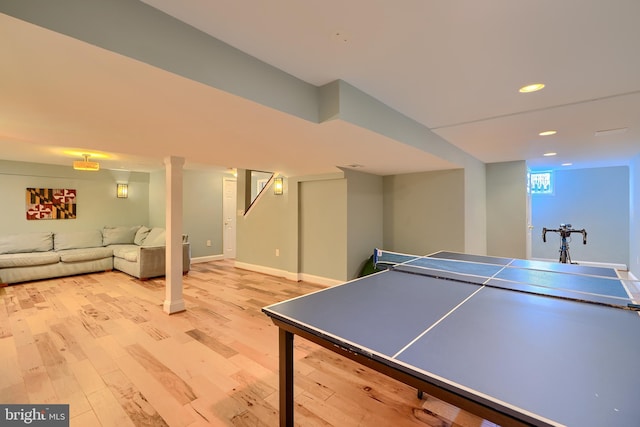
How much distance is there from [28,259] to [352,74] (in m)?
6.14

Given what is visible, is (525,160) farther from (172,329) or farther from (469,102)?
(172,329)

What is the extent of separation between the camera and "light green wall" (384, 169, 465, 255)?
443 centimetres

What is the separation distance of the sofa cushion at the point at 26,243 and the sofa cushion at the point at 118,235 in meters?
0.86

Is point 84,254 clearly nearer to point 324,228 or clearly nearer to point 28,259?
point 28,259

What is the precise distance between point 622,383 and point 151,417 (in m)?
2.23

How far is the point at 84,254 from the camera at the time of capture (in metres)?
5.32

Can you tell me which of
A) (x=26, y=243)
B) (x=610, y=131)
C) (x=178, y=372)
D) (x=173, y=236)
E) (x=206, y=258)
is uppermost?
(x=610, y=131)

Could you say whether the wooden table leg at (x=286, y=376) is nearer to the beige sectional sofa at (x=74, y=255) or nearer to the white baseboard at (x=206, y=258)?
the beige sectional sofa at (x=74, y=255)

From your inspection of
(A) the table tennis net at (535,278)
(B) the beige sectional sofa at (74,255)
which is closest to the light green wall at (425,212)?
(A) the table tennis net at (535,278)

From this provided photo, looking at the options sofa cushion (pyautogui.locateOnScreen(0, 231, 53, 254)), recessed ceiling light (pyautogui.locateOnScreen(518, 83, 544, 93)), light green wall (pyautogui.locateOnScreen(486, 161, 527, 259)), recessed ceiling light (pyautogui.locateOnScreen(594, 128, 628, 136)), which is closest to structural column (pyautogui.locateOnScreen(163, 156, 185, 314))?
recessed ceiling light (pyautogui.locateOnScreen(518, 83, 544, 93))

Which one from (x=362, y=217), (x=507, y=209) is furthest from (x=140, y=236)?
(x=507, y=209)

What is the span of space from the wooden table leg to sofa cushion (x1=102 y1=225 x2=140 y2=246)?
21.0 ft

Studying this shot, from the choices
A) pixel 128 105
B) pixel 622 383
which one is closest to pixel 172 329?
pixel 128 105

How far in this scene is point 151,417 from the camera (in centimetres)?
171
